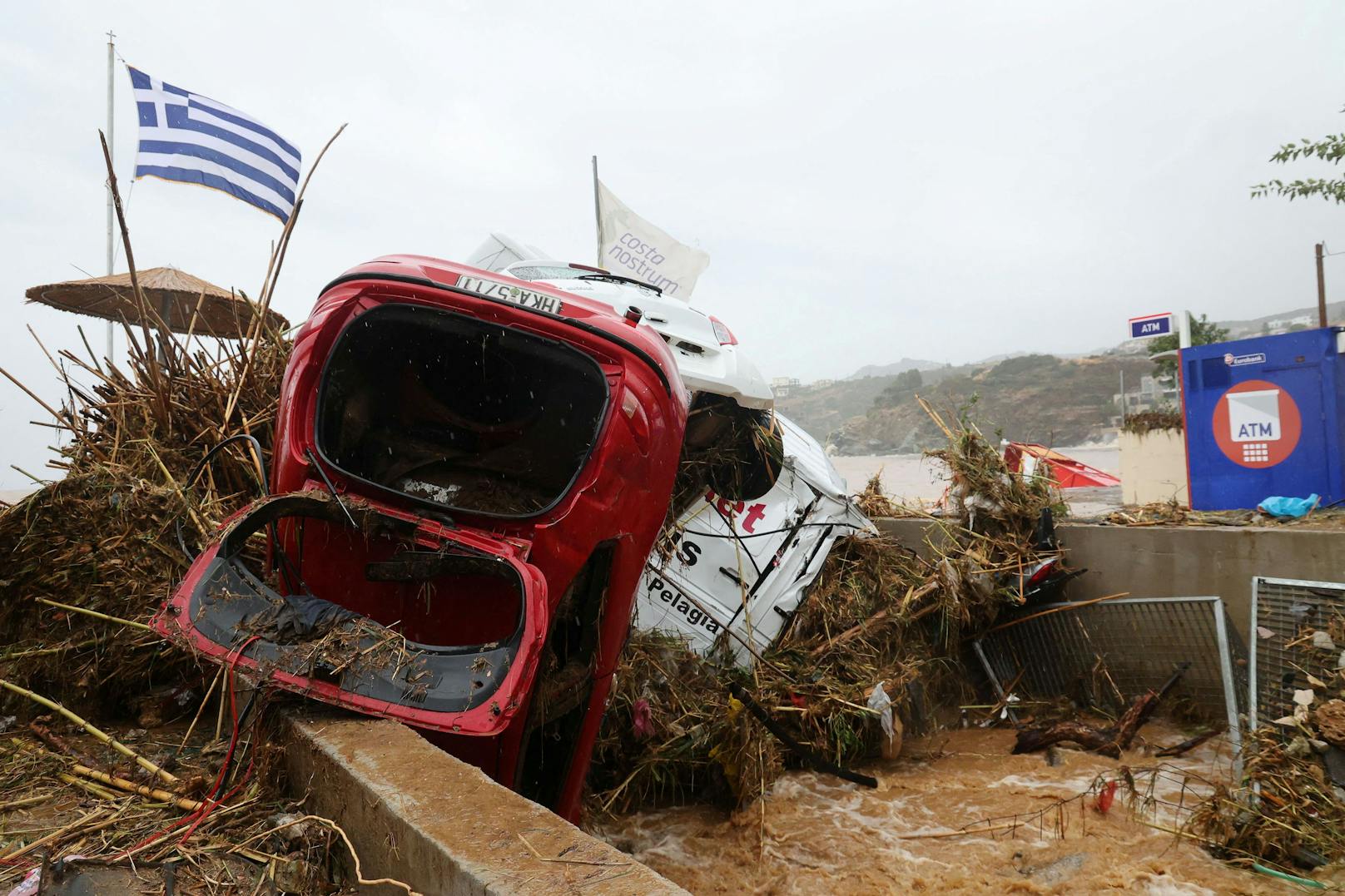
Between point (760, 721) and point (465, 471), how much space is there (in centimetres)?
219

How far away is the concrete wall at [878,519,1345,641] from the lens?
4891 mm

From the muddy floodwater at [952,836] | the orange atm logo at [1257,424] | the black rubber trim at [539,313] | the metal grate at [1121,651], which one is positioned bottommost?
the muddy floodwater at [952,836]

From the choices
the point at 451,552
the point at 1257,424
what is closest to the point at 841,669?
the point at 451,552

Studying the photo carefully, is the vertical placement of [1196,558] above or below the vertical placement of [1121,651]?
above

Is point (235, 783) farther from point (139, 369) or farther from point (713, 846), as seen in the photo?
point (139, 369)

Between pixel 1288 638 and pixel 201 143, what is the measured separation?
11464 mm

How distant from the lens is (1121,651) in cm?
553

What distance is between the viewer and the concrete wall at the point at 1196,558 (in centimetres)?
489

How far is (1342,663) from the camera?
12.1 ft

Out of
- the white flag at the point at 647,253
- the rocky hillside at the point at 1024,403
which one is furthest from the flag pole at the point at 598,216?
the rocky hillside at the point at 1024,403

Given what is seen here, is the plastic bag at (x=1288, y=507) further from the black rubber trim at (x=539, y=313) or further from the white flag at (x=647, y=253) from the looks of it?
the white flag at (x=647, y=253)

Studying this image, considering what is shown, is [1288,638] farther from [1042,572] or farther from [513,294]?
[513,294]

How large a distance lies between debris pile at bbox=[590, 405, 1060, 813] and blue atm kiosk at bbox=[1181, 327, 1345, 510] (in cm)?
188

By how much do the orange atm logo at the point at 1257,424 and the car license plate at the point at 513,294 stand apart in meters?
6.58
